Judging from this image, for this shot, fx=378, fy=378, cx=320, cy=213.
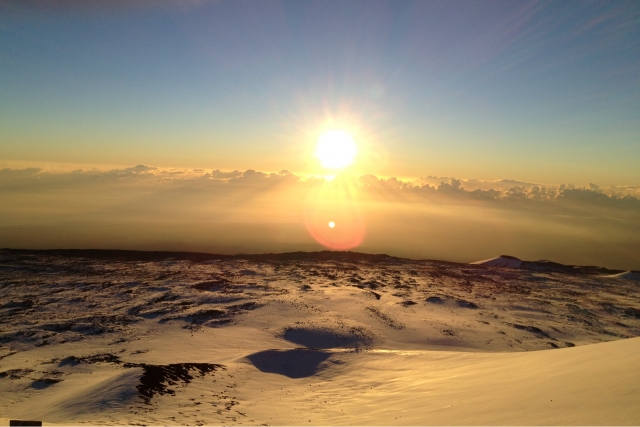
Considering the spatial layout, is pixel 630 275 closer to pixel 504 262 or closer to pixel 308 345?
pixel 504 262

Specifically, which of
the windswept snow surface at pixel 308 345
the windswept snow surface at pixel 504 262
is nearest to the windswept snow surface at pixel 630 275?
the windswept snow surface at pixel 308 345

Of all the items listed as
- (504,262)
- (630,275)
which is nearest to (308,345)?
(504,262)

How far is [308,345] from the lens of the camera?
3300 cm

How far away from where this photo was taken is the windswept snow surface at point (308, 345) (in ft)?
51.4

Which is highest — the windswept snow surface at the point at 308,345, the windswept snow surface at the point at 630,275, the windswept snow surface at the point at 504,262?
the windswept snow surface at the point at 504,262

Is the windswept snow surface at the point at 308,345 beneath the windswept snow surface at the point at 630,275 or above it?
beneath

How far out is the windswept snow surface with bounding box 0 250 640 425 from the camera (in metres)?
15.7

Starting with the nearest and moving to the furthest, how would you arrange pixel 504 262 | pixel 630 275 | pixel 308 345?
pixel 308 345, pixel 630 275, pixel 504 262

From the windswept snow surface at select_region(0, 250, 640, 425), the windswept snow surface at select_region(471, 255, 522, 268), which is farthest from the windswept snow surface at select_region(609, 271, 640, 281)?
the windswept snow surface at select_region(471, 255, 522, 268)

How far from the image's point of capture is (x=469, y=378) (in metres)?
19.1

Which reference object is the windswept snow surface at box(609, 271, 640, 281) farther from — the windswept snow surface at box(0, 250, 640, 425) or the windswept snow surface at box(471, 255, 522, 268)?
the windswept snow surface at box(471, 255, 522, 268)

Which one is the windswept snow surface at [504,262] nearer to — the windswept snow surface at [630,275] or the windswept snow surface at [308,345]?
the windswept snow surface at [308,345]

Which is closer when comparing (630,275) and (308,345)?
(308,345)

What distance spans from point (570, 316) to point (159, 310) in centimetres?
4892
